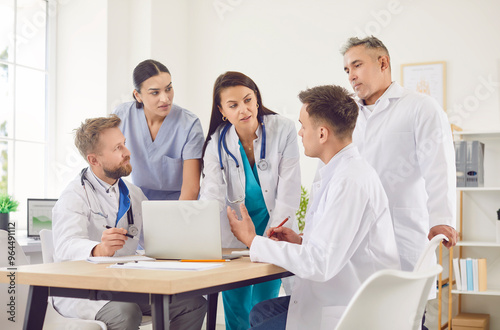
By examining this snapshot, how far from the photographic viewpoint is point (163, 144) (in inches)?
106

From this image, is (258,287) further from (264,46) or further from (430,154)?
(264,46)

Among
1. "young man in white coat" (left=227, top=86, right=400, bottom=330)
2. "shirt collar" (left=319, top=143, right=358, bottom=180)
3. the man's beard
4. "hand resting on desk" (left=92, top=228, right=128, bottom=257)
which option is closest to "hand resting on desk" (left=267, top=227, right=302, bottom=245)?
"young man in white coat" (left=227, top=86, right=400, bottom=330)

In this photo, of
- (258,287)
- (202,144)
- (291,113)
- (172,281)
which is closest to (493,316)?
(291,113)

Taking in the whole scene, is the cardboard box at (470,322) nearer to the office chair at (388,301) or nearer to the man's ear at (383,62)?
the man's ear at (383,62)

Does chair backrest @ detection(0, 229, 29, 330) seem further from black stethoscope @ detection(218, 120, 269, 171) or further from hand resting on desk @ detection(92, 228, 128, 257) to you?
black stethoscope @ detection(218, 120, 269, 171)

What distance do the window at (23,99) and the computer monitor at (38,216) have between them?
0.47 m

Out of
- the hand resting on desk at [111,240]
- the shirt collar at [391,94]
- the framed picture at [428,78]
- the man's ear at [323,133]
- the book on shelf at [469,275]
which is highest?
the framed picture at [428,78]

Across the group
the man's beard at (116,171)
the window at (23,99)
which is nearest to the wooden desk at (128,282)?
the man's beard at (116,171)

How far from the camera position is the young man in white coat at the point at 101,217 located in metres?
1.96

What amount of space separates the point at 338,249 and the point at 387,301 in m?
0.47

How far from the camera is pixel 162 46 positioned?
473cm

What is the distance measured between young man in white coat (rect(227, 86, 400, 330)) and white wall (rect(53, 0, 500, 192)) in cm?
271

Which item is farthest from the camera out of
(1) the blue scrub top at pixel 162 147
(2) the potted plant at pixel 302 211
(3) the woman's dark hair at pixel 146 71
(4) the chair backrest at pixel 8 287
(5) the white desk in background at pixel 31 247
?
(2) the potted plant at pixel 302 211

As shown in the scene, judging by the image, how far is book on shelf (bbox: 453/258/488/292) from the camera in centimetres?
400
